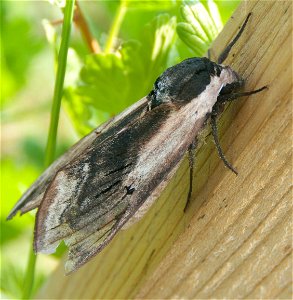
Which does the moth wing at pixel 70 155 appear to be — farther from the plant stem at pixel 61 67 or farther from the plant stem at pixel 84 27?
the plant stem at pixel 84 27

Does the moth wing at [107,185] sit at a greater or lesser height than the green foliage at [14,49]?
lesser

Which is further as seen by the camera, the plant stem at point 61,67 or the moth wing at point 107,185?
the plant stem at point 61,67

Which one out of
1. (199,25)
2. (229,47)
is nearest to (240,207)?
(229,47)

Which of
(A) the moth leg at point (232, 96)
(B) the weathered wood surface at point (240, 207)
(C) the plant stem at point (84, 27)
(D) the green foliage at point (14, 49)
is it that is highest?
(D) the green foliage at point (14, 49)

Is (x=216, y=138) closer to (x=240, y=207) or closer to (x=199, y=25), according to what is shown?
(x=240, y=207)

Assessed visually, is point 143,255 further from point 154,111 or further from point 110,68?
point 110,68

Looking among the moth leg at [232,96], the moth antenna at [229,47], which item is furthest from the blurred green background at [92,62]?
the moth leg at [232,96]

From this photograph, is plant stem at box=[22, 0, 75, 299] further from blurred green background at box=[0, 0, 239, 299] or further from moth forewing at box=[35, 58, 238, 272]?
moth forewing at box=[35, 58, 238, 272]
